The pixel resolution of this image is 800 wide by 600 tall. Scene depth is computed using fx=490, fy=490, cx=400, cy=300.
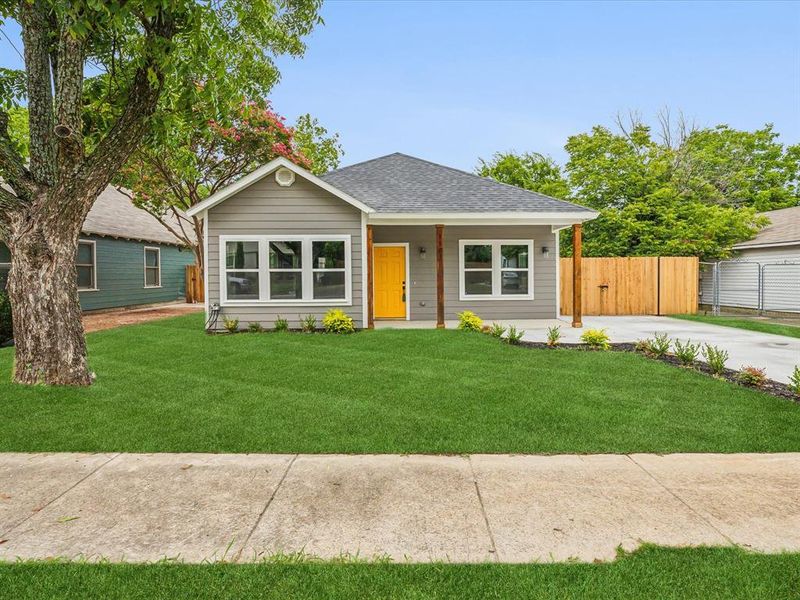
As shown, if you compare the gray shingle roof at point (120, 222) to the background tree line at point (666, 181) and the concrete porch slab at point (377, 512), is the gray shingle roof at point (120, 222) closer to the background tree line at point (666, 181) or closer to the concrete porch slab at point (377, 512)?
the concrete porch slab at point (377, 512)

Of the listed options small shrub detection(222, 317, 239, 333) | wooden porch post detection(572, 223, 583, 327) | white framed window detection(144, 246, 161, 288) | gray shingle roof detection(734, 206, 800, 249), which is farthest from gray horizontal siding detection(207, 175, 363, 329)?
gray shingle roof detection(734, 206, 800, 249)

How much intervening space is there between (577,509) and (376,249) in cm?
1105

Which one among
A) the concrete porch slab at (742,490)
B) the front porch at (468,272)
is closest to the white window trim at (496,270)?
the front porch at (468,272)

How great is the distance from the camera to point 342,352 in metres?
8.80

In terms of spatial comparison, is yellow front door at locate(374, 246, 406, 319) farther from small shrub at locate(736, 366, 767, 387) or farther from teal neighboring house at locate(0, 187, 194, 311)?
teal neighboring house at locate(0, 187, 194, 311)

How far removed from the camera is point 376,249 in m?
13.7

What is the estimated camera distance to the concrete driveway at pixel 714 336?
7938mm

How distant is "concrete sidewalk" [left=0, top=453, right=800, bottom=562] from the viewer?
2.72 metres

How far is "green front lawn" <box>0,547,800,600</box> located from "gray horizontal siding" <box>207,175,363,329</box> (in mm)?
9533

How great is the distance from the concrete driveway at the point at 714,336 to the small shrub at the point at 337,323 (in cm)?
399

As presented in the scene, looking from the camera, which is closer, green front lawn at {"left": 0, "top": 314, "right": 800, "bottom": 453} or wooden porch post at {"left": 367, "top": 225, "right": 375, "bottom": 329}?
green front lawn at {"left": 0, "top": 314, "right": 800, "bottom": 453}

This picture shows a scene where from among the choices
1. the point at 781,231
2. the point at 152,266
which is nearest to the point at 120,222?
the point at 152,266

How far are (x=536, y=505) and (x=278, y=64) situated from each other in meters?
15.2

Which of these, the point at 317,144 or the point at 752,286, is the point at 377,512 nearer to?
the point at 752,286
